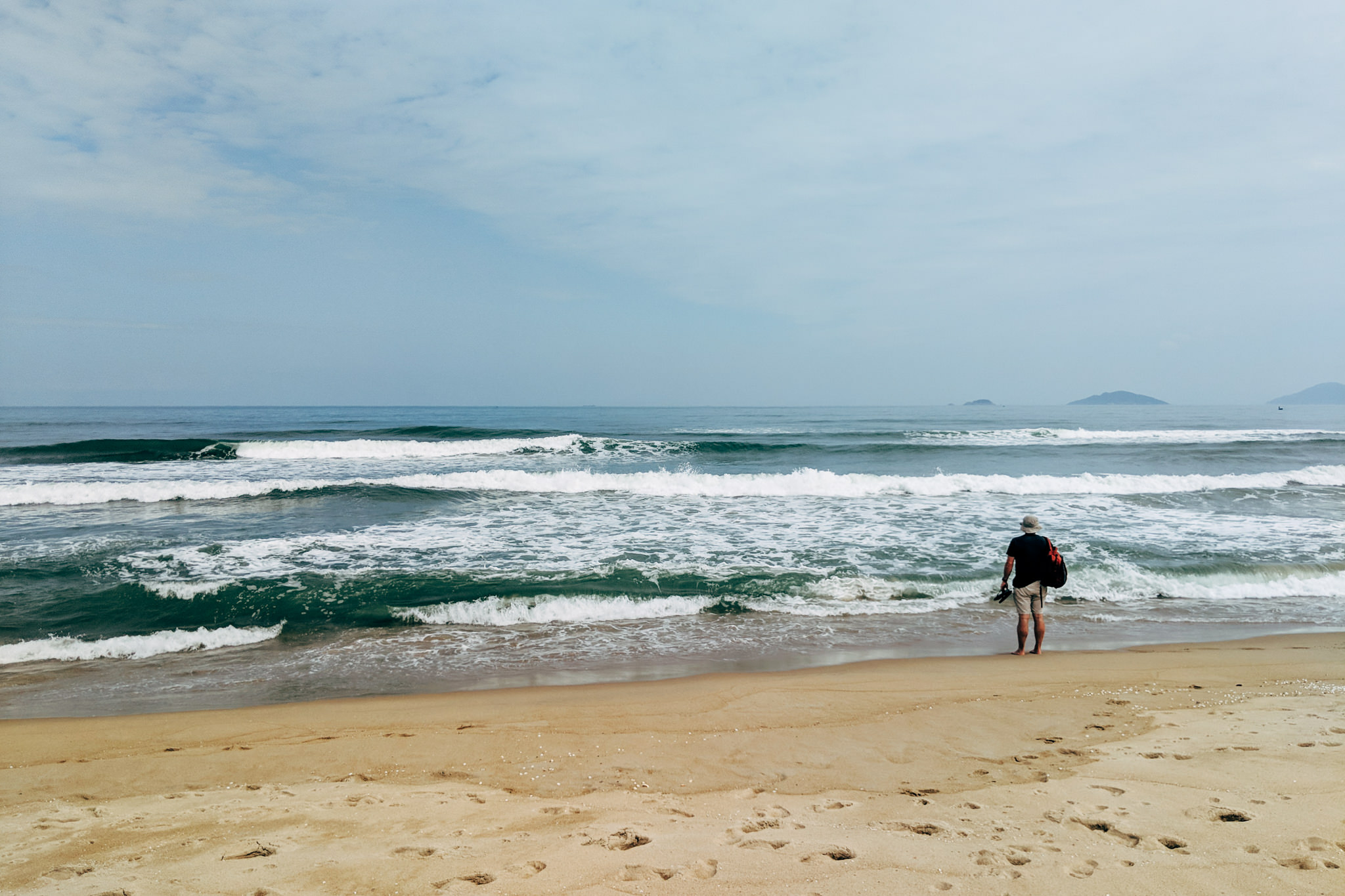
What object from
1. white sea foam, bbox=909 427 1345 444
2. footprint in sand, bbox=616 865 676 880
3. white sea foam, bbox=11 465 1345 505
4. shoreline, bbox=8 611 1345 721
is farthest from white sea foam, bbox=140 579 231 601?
white sea foam, bbox=909 427 1345 444

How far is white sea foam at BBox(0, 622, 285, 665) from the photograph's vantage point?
271 inches

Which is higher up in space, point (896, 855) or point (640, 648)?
point (896, 855)

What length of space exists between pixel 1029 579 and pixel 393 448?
89.7 feet

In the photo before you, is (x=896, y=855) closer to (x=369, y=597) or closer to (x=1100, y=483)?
(x=369, y=597)

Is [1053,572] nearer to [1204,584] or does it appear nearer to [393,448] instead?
[1204,584]

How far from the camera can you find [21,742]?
476cm

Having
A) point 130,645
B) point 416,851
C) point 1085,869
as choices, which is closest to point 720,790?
point 416,851

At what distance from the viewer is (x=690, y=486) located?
57.1 ft

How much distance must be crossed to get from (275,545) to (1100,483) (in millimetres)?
20313

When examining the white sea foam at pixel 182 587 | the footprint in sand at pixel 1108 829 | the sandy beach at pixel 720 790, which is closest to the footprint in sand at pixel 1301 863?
the sandy beach at pixel 720 790

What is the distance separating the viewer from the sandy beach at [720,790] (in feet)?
9.58

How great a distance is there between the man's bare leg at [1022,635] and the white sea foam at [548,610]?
3.64m

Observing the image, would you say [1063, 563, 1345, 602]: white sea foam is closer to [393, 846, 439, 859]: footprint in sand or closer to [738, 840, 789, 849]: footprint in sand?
[738, 840, 789, 849]: footprint in sand

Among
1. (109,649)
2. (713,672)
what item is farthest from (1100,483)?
(109,649)
